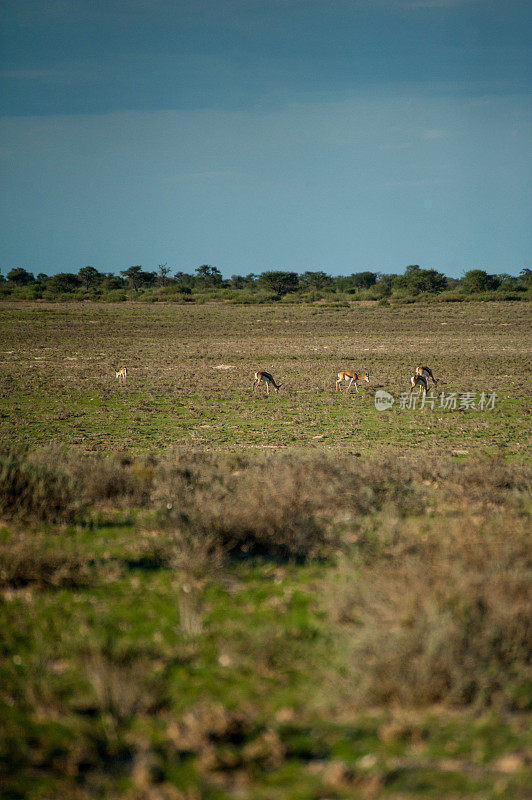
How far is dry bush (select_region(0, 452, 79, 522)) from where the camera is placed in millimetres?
8367

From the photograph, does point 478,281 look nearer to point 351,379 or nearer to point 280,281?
point 280,281

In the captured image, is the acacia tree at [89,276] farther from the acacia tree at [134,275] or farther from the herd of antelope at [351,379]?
the herd of antelope at [351,379]

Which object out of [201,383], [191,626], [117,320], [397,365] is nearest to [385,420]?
[201,383]

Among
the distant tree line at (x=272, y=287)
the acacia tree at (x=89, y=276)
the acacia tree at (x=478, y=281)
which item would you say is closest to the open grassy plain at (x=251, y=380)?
the distant tree line at (x=272, y=287)

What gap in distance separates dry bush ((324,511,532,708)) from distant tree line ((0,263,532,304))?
7382 centimetres

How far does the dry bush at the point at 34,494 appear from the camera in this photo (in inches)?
329

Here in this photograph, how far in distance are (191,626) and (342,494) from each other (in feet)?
13.5

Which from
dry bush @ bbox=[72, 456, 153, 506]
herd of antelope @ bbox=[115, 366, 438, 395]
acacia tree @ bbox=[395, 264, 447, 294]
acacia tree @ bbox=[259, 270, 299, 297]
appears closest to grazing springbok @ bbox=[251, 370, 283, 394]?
herd of antelope @ bbox=[115, 366, 438, 395]

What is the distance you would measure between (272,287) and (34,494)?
99.7m

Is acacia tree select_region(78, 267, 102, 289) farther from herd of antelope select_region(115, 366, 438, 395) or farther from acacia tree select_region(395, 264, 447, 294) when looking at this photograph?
herd of antelope select_region(115, 366, 438, 395)

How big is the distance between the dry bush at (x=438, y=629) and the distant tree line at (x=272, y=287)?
73817 mm

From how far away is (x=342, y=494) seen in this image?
9047mm

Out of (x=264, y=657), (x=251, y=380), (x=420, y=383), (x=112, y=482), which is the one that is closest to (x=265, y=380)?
(x=251, y=380)

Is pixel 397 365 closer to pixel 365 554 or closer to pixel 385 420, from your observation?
pixel 385 420
